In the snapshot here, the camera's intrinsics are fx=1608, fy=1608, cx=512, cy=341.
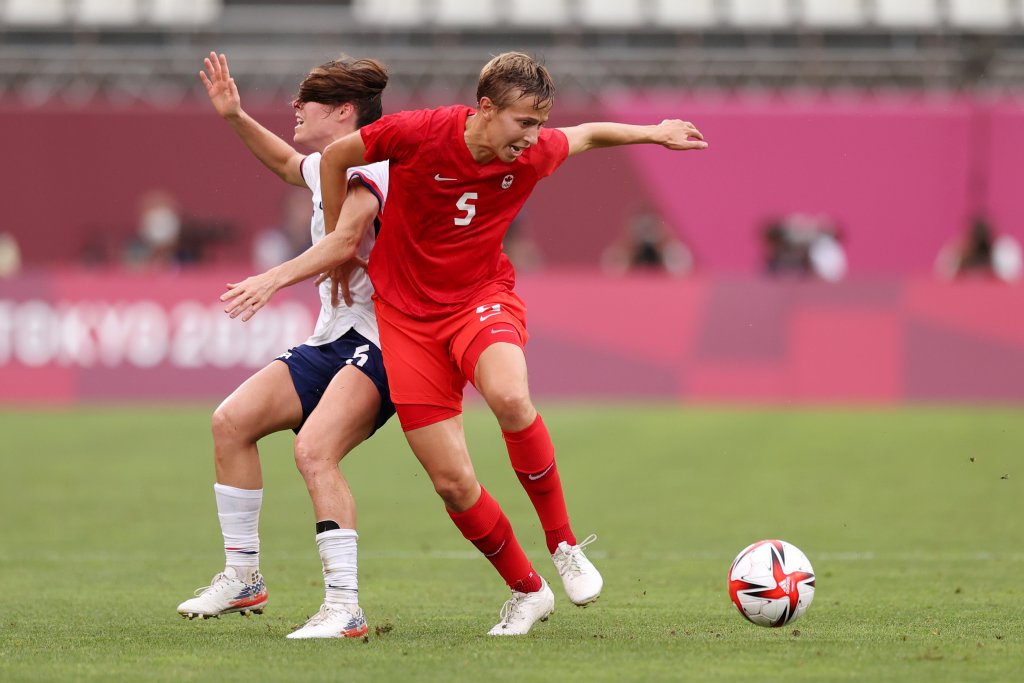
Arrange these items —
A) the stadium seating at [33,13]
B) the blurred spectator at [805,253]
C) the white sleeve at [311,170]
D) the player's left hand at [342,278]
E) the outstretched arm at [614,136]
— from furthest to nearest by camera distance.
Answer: the stadium seating at [33,13] < the blurred spectator at [805,253] < the white sleeve at [311,170] < the player's left hand at [342,278] < the outstretched arm at [614,136]

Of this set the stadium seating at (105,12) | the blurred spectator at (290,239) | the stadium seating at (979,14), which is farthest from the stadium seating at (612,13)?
the stadium seating at (105,12)

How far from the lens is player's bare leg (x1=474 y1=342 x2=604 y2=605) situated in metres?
5.98

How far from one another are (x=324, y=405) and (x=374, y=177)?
36.1 inches

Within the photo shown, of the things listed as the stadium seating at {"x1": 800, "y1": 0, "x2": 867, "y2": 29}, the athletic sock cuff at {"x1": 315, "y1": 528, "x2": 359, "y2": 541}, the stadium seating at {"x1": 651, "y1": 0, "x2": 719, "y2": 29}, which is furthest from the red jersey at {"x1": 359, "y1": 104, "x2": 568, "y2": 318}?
the stadium seating at {"x1": 800, "y1": 0, "x2": 867, "y2": 29}

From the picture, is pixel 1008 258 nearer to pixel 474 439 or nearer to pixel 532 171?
pixel 474 439

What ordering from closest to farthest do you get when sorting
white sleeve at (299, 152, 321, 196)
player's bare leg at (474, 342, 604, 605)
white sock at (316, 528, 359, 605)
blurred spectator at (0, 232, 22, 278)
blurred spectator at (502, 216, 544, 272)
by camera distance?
player's bare leg at (474, 342, 604, 605), white sock at (316, 528, 359, 605), white sleeve at (299, 152, 321, 196), blurred spectator at (502, 216, 544, 272), blurred spectator at (0, 232, 22, 278)

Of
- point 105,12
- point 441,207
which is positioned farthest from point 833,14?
point 441,207

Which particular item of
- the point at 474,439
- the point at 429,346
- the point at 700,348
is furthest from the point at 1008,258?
the point at 429,346

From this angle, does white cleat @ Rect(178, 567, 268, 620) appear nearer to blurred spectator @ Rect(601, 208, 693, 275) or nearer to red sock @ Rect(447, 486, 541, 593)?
red sock @ Rect(447, 486, 541, 593)

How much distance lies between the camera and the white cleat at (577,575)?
6.21 meters

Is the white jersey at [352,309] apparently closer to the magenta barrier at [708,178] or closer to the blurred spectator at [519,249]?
the blurred spectator at [519,249]

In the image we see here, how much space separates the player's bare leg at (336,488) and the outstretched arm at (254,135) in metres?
1.13

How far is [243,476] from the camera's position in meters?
6.58

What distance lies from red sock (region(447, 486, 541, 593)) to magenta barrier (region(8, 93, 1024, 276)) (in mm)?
18707
